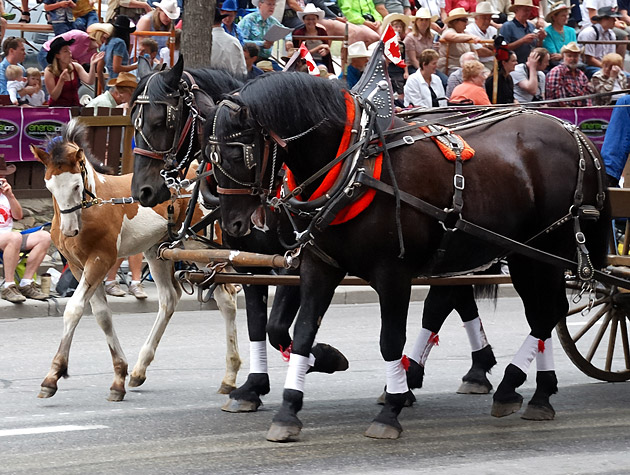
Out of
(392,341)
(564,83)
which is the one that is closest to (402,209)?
(392,341)

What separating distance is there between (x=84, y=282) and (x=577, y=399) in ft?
11.2

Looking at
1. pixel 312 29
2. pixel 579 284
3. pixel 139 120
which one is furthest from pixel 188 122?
pixel 312 29

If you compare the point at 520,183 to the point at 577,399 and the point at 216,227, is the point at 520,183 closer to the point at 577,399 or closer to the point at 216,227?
the point at 577,399

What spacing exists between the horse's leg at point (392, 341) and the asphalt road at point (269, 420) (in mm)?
107

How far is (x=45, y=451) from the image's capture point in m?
6.12

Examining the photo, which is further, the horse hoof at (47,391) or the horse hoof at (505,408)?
the horse hoof at (47,391)

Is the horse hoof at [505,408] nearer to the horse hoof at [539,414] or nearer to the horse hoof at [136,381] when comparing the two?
the horse hoof at [539,414]

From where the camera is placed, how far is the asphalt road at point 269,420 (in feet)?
19.1

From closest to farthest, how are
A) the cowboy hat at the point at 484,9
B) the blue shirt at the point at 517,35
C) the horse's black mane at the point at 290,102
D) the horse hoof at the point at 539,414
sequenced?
the horse's black mane at the point at 290,102 → the horse hoof at the point at 539,414 → the blue shirt at the point at 517,35 → the cowboy hat at the point at 484,9

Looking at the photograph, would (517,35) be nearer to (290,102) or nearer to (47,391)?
(47,391)

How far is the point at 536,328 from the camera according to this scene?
707 cm

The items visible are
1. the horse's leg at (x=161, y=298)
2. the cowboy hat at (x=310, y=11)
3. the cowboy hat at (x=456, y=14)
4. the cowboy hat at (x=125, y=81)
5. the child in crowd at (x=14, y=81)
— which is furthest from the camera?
the cowboy hat at (x=456, y=14)

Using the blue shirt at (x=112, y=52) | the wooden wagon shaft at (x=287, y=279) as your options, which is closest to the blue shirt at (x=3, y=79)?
the blue shirt at (x=112, y=52)

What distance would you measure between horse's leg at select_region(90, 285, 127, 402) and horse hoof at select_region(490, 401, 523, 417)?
2.49m
